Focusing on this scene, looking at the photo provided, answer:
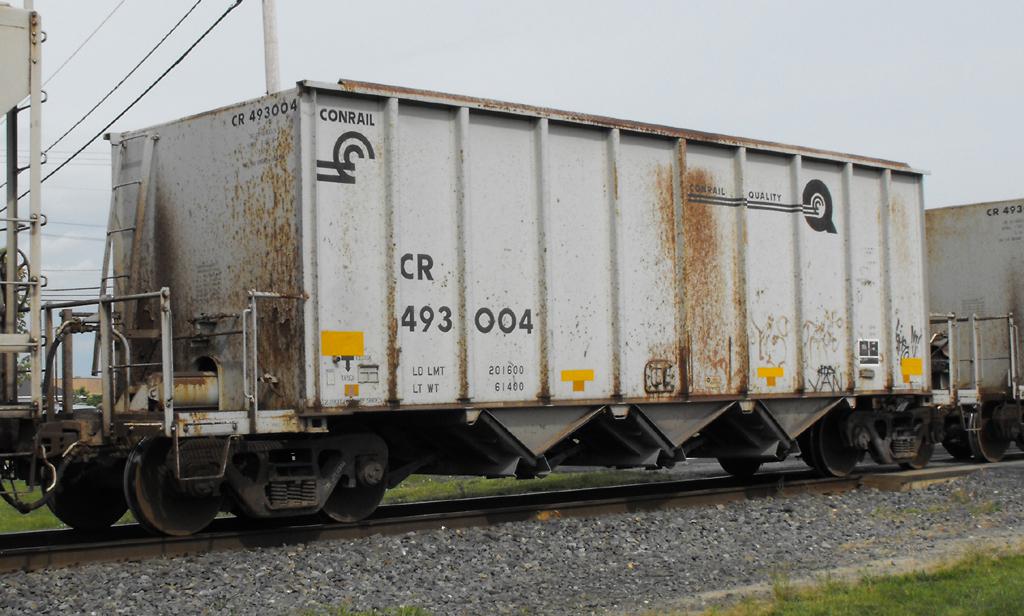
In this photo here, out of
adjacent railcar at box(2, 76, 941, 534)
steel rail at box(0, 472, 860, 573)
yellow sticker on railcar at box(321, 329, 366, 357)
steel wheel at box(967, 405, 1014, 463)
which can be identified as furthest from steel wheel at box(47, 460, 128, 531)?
steel wheel at box(967, 405, 1014, 463)

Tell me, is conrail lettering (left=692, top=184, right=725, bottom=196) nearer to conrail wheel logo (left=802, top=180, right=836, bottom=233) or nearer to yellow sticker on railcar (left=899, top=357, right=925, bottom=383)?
conrail wheel logo (left=802, top=180, right=836, bottom=233)

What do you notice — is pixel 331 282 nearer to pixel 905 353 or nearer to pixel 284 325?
pixel 284 325

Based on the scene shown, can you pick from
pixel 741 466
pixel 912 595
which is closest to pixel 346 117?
pixel 912 595

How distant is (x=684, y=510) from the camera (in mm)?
11891

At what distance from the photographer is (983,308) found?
1939 centimetres

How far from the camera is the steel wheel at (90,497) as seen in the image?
10094 mm

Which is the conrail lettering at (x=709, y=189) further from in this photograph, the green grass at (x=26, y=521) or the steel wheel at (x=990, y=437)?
the green grass at (x=26, y=521)

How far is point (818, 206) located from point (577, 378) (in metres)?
4.66

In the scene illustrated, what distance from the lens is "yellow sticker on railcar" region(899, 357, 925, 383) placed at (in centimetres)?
1541

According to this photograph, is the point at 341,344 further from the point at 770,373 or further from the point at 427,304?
the point at 770,373

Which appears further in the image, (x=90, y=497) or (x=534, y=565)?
(x=90, y=497)

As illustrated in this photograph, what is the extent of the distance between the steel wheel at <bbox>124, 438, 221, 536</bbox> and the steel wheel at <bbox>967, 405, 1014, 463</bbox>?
43.8 feet

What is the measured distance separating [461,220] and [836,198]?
6013mm

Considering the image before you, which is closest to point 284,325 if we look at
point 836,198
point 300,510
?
point 300,510
